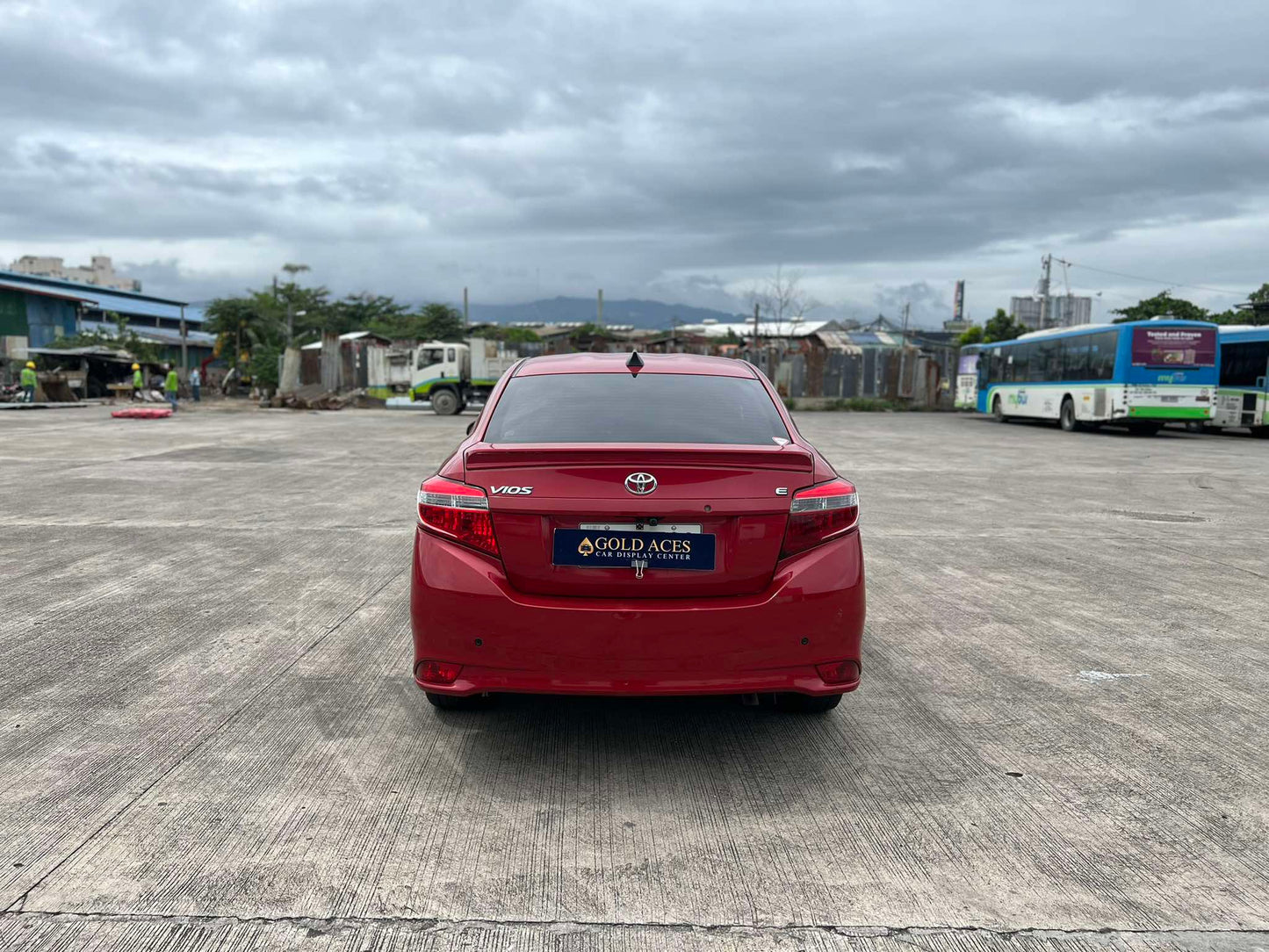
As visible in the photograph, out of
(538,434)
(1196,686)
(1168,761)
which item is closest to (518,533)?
(538,434)

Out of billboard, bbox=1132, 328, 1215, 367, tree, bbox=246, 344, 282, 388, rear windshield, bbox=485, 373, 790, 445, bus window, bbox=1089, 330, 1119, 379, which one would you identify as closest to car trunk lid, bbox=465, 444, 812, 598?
rear windshield, bbox=485, 373, 790, 445

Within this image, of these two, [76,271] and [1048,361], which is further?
[76,271]

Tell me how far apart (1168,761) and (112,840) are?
377 cm

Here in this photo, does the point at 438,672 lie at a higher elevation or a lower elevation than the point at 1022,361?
lower

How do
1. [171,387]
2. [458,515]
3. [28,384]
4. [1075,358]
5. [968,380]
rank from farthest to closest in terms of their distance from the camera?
[968,380]
[28,384]
[171,387]
[1075,358]
[458,515]

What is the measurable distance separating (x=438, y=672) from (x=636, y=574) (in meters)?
0.83

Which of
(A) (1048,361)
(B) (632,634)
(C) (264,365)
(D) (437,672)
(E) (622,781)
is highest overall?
(A) (1048,361)

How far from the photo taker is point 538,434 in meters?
3.83

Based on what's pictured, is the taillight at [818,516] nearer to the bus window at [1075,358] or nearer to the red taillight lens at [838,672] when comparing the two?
the red taillight lens at [838,672]

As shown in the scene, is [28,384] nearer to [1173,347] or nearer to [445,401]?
[445,401]

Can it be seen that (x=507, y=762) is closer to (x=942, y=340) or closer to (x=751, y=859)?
(x=751, y=859)

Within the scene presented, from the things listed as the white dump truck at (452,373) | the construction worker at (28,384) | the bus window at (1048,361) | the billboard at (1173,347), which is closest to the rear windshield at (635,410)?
the billboard at (1173,347)

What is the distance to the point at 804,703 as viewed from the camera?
408 cm

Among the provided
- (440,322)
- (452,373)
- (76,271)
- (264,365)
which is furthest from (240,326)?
(76,271)
